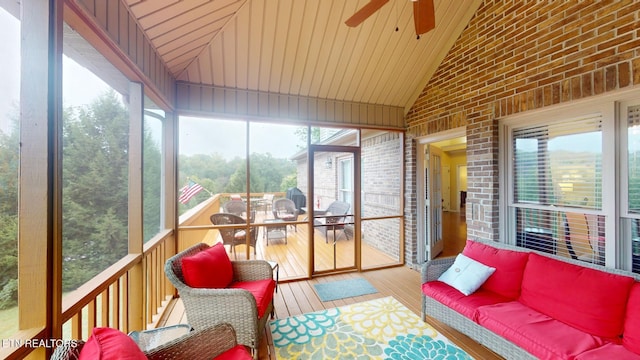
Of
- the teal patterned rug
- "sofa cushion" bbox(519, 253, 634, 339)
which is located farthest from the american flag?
"sofa cushion" bbox(519, 253, 634, 339)

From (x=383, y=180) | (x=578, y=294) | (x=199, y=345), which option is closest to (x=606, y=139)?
(x=578, y=294)

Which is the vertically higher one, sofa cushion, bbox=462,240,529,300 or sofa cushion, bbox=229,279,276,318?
sofa cushion, bbox=462,240,529,300

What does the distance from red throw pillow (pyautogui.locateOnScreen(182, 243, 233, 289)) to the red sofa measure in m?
2.08

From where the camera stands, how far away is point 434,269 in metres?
2.71

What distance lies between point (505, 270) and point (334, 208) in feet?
7.97

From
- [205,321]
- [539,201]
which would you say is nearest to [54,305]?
[205,321]

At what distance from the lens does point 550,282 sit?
2.06 meters

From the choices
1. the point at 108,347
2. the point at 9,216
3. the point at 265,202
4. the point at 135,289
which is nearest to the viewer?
the point at 108,347

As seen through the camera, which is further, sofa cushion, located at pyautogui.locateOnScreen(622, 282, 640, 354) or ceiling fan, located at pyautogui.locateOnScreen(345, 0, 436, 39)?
ceiling fan, located at pyautogui.locateOnScreen(345, 0, 436, 39)

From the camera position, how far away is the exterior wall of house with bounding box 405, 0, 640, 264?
2.01 meters

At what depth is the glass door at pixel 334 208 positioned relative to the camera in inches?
160

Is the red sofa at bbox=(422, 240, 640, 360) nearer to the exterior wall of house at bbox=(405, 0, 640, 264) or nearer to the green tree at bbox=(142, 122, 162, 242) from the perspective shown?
the exterior wall of house at bbox=(405, 0, 640, 264)

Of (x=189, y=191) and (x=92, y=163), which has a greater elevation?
(x=92, y=163)

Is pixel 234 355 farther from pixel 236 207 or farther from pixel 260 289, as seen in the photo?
pixel 236 207
